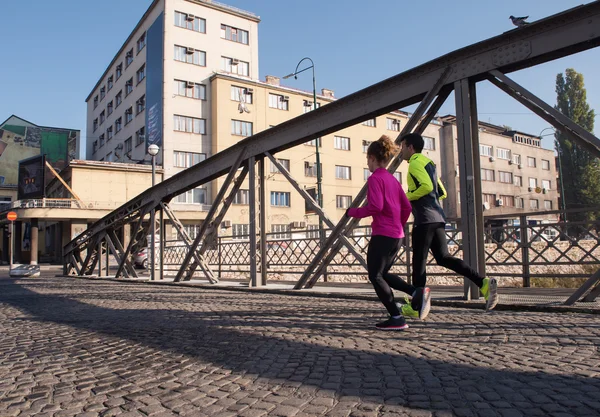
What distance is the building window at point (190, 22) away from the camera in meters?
42.7

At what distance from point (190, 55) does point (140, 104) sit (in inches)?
266

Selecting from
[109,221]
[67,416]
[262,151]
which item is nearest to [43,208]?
[109,221]

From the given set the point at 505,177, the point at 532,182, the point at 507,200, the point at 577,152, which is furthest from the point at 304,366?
the point at 532,182

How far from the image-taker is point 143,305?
7.66m

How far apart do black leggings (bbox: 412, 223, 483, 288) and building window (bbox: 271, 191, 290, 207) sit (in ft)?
129

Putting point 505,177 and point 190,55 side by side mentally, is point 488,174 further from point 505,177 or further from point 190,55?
point 190,55

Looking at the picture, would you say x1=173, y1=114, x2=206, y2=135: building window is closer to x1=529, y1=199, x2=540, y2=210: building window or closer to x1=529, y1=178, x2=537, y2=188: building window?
x1=529, y1=178, x2=537, y2=188: building window

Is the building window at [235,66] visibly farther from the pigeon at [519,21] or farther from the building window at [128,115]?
the pigeon at [519,21]

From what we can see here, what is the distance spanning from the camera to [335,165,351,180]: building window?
49.2 m

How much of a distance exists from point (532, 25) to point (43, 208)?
3881cm

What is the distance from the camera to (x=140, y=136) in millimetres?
44406

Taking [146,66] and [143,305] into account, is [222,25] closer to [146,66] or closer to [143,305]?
[146,66]

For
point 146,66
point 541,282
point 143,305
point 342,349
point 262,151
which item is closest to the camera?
point 342,349

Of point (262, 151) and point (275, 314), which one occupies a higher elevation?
point (262, 151)
